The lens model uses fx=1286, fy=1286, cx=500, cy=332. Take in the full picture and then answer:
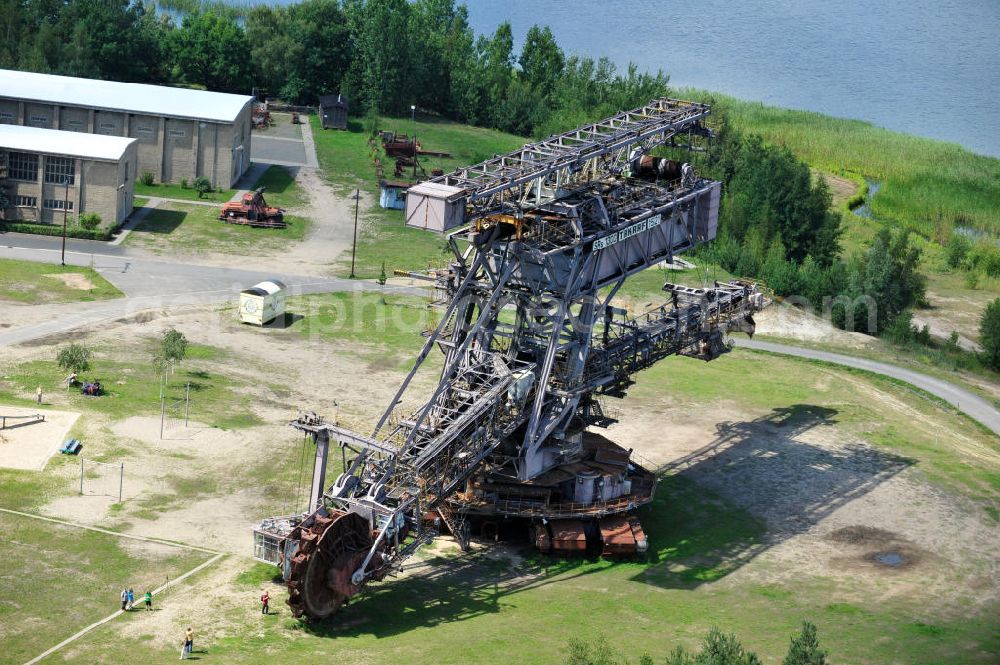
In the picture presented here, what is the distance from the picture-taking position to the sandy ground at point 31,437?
64188 mm

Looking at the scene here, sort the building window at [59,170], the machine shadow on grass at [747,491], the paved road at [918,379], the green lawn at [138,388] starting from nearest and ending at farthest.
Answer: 1. the machine shadow on grass at [747,491]
2. the green lawn at [138,388]
3. the paved road at [918,379]
4. the building window at [59,170]

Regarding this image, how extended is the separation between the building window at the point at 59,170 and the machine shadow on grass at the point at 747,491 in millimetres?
62142

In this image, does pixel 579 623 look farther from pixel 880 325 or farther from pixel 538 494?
pixel 880 325

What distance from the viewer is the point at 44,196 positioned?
363 feet

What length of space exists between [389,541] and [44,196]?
68539 mm

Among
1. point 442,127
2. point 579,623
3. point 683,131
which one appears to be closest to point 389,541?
point 579,623

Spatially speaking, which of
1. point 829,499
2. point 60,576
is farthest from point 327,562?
point 829,499

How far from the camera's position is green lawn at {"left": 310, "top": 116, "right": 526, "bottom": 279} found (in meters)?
114

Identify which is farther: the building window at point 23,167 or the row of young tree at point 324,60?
the row of young tree at point 324,60

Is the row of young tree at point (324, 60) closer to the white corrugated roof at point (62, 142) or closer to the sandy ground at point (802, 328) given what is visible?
the white corrugated roof at point (62, 142)

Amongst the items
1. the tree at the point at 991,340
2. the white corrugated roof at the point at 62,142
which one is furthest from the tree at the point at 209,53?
the tree at the point at 991,340

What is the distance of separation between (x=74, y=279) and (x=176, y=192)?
29.1m

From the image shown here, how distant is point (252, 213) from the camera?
4673 inches

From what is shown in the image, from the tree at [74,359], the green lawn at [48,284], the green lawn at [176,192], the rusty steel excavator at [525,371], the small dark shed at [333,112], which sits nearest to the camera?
the rusty steel excavator at [525,371]
